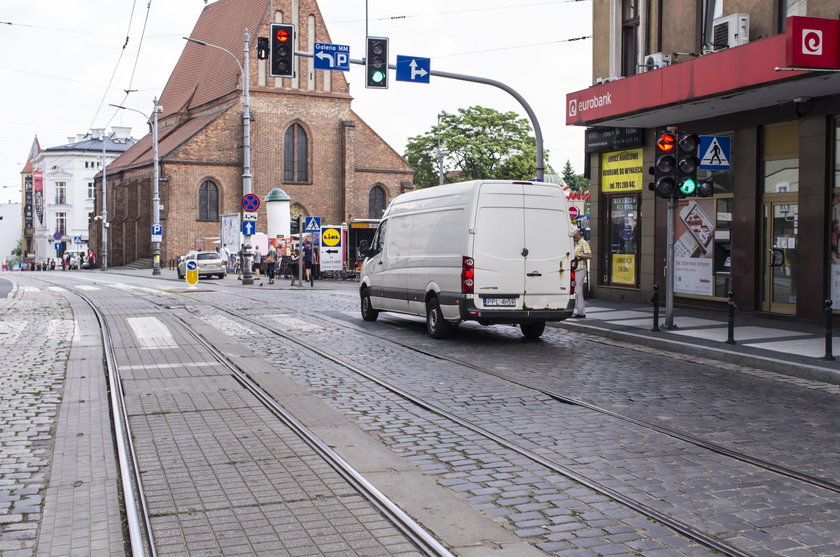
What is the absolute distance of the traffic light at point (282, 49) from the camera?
18859 mm

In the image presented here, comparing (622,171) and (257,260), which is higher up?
(622,171)

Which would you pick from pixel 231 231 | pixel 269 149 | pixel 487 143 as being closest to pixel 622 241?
pixel 231 231

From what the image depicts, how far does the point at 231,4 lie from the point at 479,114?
2026 cm

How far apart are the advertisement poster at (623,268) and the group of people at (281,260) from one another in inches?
504

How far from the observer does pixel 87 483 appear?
5.86 m

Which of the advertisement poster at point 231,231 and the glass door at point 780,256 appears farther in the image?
the advertisement poster at point 231,231

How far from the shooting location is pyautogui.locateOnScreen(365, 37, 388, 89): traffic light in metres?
19.5

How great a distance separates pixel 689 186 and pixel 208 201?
4929cm

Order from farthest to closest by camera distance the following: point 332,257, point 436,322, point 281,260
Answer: point 281,260
point 332,257
point 436,322

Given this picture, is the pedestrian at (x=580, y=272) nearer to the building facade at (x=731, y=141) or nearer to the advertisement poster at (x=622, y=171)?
the building facade at (x=731, y=141)

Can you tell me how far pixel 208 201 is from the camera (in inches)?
2373

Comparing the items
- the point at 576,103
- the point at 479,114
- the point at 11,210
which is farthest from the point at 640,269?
the point at 11,210

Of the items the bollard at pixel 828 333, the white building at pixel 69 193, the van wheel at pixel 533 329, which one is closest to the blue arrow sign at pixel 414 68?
the van wheel at pixel 533 329

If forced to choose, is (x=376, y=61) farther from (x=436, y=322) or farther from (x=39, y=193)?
(x=39, y=193)
